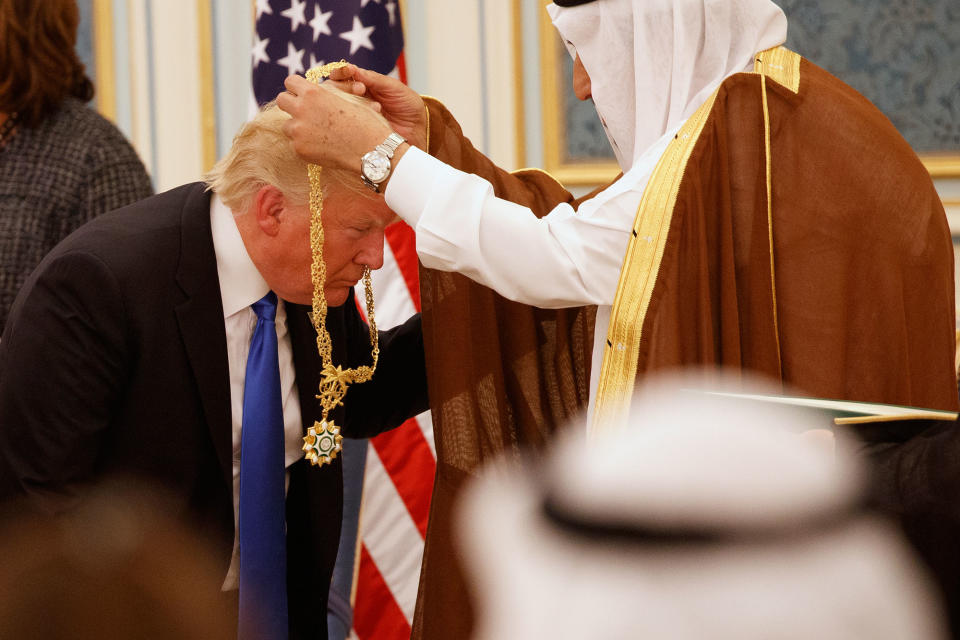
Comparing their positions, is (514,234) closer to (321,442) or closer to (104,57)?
(321,442)

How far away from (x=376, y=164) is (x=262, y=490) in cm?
61

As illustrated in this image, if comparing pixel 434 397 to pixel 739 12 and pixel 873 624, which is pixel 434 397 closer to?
pixel 739 12

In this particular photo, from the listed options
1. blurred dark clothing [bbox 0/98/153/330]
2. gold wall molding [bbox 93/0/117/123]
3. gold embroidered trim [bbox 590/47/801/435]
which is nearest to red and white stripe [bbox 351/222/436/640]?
blurred dark clothing [bbox 0/98/153/330]

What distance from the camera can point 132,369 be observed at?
1816mm

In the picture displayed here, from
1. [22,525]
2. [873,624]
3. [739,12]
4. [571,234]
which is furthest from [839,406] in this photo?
[22,525]

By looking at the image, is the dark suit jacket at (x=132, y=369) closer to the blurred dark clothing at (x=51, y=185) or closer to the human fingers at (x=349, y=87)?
the human fingers at (x=349, y=87)

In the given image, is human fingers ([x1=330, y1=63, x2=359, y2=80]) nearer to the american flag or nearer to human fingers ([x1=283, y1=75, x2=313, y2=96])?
human fingers ([x1=283, y1=75, x2=313, y2=96])

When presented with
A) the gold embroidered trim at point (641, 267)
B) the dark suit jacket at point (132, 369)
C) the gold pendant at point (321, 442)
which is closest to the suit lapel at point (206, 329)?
the dark suit jacket at point (132, 369)

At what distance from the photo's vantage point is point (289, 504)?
6.99 feet

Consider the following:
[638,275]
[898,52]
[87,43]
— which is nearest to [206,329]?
[638,275]

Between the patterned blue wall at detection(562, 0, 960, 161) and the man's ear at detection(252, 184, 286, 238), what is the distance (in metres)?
2.27

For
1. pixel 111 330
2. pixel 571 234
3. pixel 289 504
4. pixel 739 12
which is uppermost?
pixel 739 12

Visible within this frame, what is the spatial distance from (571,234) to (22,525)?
101cm

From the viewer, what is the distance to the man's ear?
1881 millimetres
